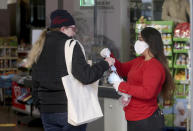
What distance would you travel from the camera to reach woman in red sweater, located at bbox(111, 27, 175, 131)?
9.87 feet

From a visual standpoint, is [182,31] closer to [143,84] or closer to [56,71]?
[143,84]

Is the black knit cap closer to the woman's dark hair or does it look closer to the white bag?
the white bag

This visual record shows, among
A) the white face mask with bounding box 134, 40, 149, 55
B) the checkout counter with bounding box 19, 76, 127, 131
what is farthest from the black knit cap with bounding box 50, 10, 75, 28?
the checkout counter with bounding box 19, 76, 127, 131

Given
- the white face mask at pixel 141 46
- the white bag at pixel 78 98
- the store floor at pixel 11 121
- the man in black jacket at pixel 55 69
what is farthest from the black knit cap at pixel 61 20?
the store floor at pixel 11 121

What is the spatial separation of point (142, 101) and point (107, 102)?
5.41 ft

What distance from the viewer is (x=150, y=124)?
3.08 meters

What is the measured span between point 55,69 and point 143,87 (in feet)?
2.20

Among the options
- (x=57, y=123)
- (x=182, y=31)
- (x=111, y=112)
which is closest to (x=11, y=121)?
(x=111, y=112)

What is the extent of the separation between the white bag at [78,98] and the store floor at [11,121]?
12.5ft

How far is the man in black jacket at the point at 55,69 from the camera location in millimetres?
2961

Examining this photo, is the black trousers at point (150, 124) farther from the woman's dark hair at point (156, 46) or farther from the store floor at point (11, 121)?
the store floor at point (11, 121)

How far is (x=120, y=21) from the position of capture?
5281 millimetres

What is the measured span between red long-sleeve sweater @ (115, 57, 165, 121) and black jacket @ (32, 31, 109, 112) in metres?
0.25

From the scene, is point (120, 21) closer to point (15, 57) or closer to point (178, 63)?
point (178, 63)
